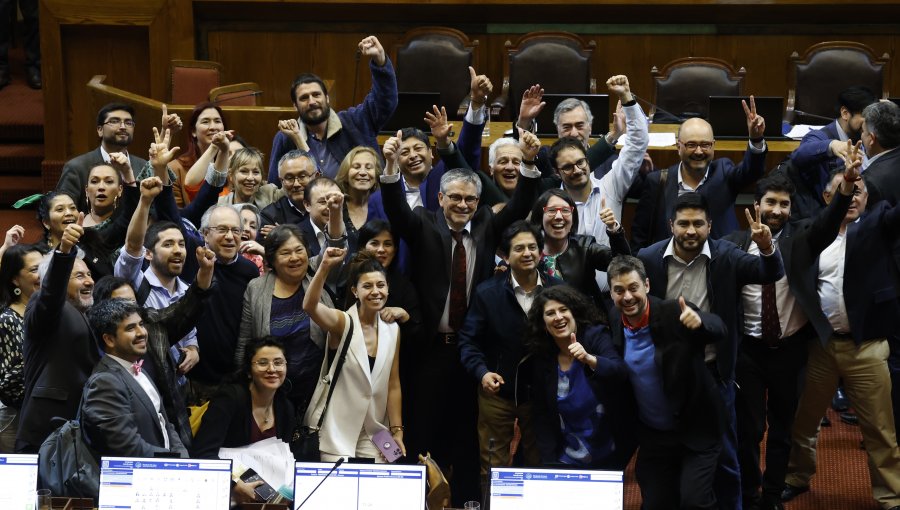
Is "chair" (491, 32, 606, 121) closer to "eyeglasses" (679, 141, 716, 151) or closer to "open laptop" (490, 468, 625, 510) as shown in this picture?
"eyeglasses" (679, 141, 716, 151)

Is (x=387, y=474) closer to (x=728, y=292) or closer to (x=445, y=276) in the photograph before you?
(x=445, y=276)

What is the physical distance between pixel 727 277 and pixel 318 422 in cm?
142

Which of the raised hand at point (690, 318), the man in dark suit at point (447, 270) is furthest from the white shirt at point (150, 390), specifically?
the raised hand at point (690, 318)

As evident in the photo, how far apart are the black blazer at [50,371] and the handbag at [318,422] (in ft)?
2.32

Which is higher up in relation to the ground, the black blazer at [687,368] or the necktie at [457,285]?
the necktie at [457,285]

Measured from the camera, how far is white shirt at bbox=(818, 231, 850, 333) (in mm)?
→ 4453

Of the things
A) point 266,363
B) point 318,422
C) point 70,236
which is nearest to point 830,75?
point 318,422

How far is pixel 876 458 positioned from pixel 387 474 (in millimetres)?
1983

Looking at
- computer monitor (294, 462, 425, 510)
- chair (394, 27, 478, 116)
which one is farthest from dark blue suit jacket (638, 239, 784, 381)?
chair (394, 27, 478, 116)

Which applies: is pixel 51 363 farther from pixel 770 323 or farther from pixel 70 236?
pixel 770 323

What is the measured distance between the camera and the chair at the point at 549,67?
696 cm

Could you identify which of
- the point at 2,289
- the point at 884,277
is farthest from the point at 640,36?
the point at 2,289

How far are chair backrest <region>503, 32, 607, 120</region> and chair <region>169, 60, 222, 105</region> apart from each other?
1.67 meters

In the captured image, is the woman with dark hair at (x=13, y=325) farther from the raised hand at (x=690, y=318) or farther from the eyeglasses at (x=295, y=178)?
the raised hand at (x=690, y=318)
